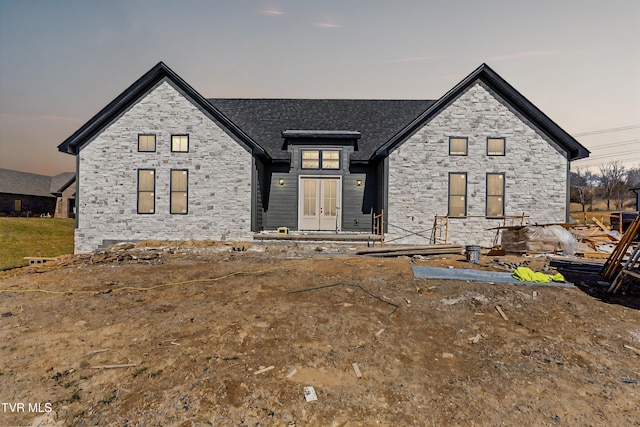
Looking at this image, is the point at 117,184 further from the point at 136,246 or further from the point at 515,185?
the point at 515,185

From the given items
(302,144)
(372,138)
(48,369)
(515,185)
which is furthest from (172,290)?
(515,185)

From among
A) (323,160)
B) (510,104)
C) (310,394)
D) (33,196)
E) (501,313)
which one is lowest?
(310,394)

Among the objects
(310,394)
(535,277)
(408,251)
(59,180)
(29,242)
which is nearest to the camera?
(310,394)

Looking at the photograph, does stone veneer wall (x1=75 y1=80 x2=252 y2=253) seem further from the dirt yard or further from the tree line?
the tree line

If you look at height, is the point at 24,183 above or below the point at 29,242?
above

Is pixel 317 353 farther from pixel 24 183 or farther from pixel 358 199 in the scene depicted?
pixel 24 183

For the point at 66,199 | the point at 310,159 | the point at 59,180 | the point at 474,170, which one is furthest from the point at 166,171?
the point at 59,180

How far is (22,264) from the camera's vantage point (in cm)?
1306

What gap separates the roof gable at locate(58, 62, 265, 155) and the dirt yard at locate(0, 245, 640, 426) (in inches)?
316

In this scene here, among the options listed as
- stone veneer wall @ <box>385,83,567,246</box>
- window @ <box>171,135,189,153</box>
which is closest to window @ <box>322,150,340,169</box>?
stone veneer wall @ <box>385,83,567,246</box>

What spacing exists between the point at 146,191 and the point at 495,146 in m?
16.3

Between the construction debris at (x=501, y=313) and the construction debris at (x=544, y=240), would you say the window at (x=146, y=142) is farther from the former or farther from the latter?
the construction debris at (x=544, y=240)

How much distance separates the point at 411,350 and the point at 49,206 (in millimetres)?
56295

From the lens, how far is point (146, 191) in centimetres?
1405
